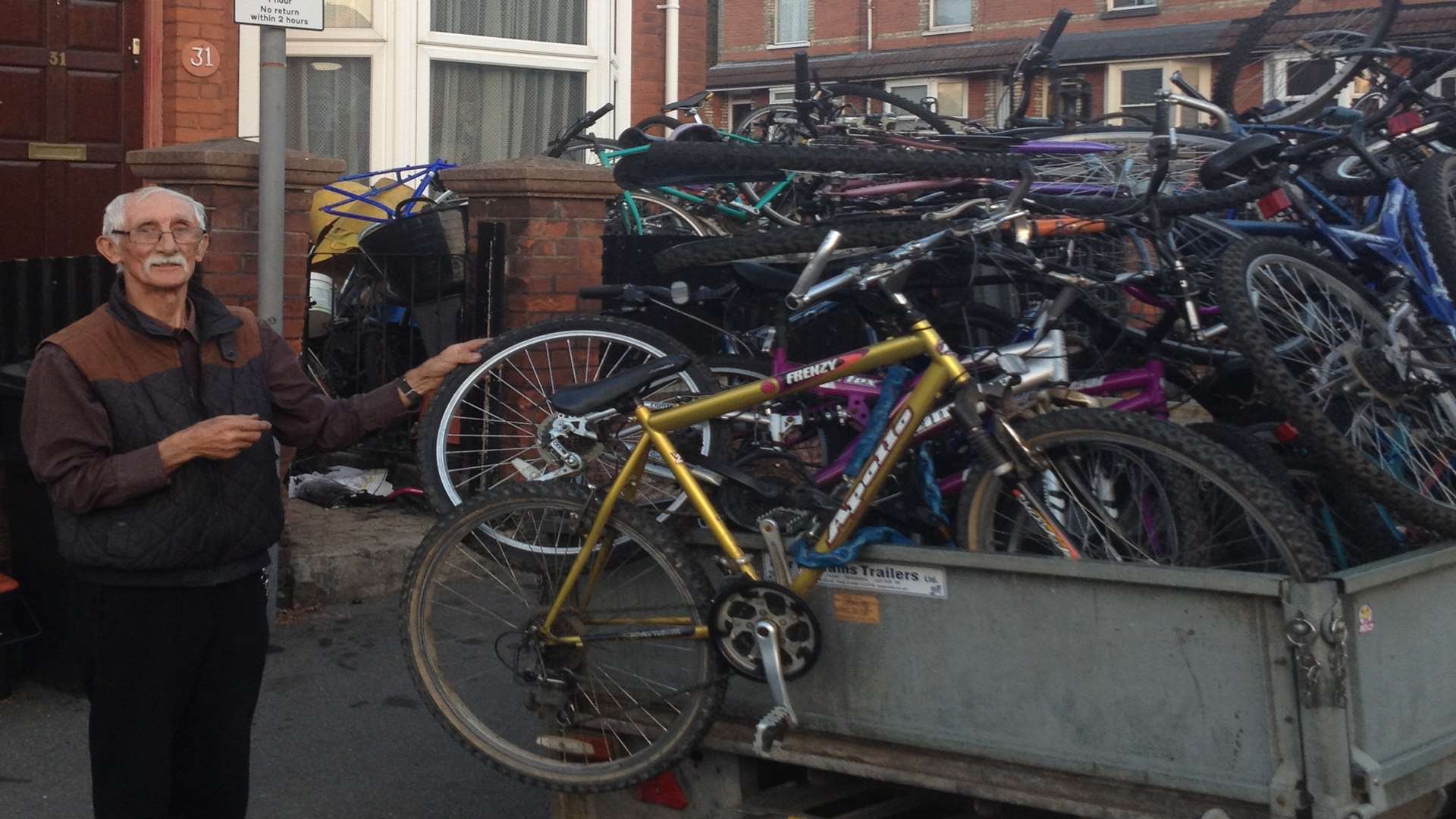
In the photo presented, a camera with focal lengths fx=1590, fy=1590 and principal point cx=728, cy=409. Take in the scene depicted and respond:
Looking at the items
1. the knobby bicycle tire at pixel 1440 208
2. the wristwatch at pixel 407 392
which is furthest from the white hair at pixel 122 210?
the knobby bicycle tire at pixel 1440 208

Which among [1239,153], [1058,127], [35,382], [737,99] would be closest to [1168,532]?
[1239,153]

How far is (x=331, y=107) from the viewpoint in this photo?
10.4m

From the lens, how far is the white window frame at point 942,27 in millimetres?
34875

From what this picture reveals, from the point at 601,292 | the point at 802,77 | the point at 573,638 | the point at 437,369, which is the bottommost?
the point at 573,638

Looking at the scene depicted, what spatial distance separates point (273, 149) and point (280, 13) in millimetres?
554

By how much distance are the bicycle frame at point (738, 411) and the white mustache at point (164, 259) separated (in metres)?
1.14

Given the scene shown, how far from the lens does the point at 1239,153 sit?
4.51m

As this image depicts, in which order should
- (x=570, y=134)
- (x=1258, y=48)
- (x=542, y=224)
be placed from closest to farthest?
(x=1258, y=48) < (x=542, y=224) < (x=570, y=134)

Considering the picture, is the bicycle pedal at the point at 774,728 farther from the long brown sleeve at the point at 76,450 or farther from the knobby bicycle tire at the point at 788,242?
the long brown sleeve at the point at 76,450

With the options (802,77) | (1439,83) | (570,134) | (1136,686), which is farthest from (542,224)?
(1136,686)

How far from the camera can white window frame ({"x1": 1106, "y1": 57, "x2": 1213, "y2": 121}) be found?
99.9 ft

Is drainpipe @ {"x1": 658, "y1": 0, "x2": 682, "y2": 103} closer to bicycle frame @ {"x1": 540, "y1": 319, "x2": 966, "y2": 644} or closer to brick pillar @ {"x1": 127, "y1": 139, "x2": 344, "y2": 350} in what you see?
brick pillar @ {"x1": 127, "y1": 139, "x2": 344, "y2": 350}

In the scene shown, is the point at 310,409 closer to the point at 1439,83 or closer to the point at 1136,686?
the point at 1136,686

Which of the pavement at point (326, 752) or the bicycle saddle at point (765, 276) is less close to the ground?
the bicycle saddle at point (765, 276)
